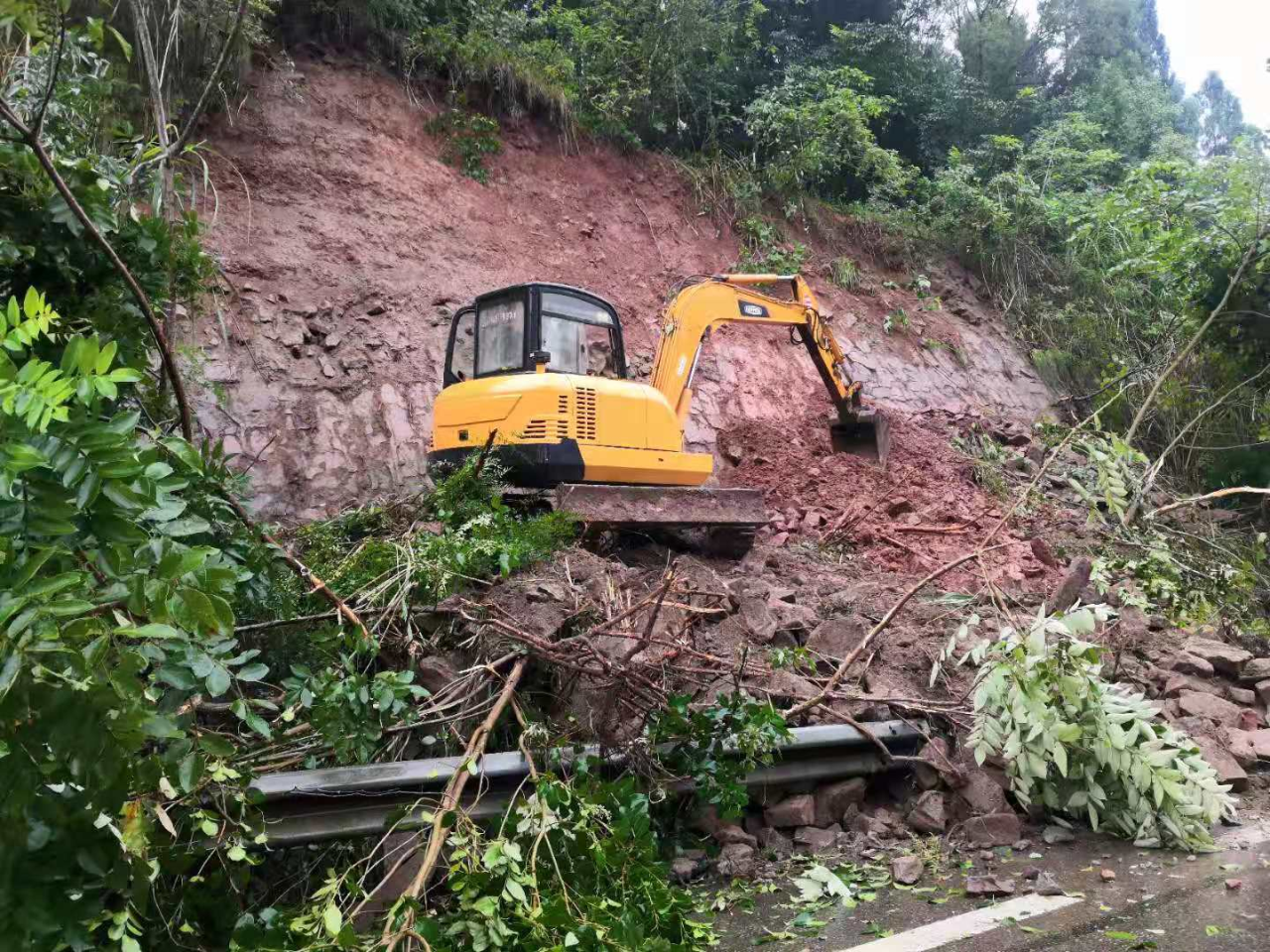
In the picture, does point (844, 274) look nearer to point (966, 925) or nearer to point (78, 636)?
point (966, 925)

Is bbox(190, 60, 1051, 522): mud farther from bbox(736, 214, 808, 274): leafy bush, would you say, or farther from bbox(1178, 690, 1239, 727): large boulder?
bbox(1178, 690, 1239, 727): large boulder

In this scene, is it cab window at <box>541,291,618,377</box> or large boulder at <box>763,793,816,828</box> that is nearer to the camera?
large boulder at <box>763,793,816,828</box>

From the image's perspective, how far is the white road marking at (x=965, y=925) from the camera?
9.02ft

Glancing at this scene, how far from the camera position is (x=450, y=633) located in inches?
167

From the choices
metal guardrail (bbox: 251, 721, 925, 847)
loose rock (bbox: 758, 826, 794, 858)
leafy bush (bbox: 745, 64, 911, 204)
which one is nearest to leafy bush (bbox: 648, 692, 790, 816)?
metal guardrail (bbox: 251, 721, 925, 847)

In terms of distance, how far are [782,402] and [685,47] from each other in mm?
5693

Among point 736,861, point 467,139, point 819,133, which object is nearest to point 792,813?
point 736,861

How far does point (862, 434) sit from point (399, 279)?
5.83 m

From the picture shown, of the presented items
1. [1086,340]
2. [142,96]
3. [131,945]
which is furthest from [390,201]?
[1086,340]

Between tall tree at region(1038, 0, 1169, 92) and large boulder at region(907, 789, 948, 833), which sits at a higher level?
tall tree at region(1038, 0, 1169, 92)

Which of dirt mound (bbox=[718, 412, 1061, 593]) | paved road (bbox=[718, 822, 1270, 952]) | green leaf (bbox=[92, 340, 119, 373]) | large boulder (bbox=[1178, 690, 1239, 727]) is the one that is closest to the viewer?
green leaf (bbox=[92, 340, 119, 373])

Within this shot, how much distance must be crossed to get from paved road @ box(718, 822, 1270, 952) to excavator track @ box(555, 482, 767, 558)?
354 cm

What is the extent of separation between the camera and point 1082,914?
2924 mm

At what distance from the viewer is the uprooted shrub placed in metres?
3.58
